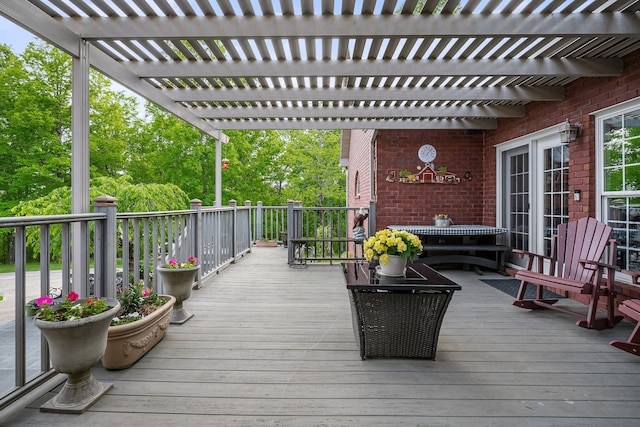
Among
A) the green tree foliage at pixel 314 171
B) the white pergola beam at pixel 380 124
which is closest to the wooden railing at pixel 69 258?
the white pergola beam at pixel 380 124

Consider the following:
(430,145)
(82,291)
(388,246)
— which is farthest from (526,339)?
(430,145)

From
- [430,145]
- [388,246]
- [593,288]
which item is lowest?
[593,288]

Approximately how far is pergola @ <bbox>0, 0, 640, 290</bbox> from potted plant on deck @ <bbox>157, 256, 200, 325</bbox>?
0.84 meters

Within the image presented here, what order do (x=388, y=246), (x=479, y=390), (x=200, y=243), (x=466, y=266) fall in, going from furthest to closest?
(x=466, y=266) < (x=200, y=243) < (x=388, y=246) < (x=479, y=390)

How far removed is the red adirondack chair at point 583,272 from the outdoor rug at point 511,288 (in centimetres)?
59

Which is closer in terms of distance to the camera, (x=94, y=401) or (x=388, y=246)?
(x=94, y=401)

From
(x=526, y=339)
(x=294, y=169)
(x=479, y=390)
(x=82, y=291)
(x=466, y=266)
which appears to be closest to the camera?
(x=479, y=390)

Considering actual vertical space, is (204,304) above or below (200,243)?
below

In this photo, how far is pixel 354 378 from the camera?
7.59 feet

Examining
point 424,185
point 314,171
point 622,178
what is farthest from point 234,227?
point 314,171

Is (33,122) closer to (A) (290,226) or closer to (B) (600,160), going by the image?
(A) (290,226)

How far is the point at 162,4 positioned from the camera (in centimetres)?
284

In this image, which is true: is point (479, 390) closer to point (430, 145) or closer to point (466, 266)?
point (466, 266)

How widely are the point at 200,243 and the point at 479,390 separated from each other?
3554 millimetres
